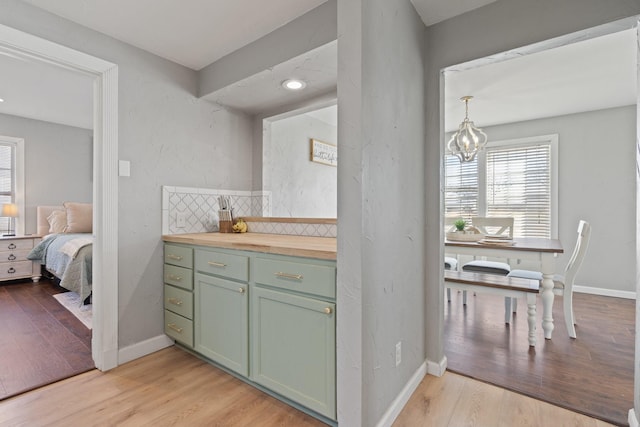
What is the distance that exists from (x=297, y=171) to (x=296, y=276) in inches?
85.7

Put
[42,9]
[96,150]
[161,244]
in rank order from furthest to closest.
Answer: [161,244], [96,150], [42,9]

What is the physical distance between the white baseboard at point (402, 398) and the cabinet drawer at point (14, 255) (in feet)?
17.0

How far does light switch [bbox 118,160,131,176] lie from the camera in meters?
2.11

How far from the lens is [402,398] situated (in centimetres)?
165

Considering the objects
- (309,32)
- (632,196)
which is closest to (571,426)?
(309,32)

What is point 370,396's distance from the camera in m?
1.35

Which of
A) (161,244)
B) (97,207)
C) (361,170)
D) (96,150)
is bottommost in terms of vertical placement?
(161,244)

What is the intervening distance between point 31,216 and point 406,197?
18.1ft

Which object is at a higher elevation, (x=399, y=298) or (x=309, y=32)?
(x=309, y=32)

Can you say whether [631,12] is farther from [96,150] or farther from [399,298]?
[96,150]

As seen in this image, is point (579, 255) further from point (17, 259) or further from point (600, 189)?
point (17, 259)

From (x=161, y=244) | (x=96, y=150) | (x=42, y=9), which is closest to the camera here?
(x=42, y=9)

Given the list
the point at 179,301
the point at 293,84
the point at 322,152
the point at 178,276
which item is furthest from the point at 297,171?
the point at 179,301

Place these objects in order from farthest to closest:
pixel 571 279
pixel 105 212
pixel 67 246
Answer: pixel 67 246 < pixel 571 279 < pixel 105 212
